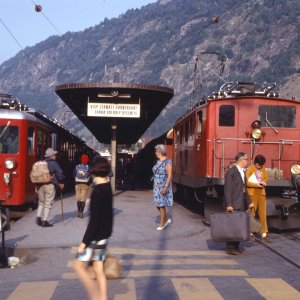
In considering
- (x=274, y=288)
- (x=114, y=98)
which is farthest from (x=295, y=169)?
(x=114, y=98)

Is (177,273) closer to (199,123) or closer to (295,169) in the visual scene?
(295,169)

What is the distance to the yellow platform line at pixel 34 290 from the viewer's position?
24.7 feet

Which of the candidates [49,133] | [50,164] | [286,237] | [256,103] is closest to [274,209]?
[286,237]

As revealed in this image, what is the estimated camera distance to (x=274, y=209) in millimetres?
14133

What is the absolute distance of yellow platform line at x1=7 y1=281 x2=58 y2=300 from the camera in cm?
754

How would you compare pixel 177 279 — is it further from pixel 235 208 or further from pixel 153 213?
pixel 153 213

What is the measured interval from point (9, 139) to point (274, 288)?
34.2 feet

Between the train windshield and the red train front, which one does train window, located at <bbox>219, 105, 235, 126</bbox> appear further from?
the train windshield

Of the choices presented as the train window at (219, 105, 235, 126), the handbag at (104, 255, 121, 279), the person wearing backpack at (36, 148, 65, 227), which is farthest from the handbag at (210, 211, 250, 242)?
the train window at (219, 105, 235, 126)

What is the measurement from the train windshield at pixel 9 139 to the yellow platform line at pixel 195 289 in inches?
360

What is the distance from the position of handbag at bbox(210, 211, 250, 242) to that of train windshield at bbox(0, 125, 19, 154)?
25.1 ft

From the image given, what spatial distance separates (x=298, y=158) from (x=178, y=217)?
3.62 metres

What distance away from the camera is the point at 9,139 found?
54.5ft

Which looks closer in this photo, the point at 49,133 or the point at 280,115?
the point at 280,115
